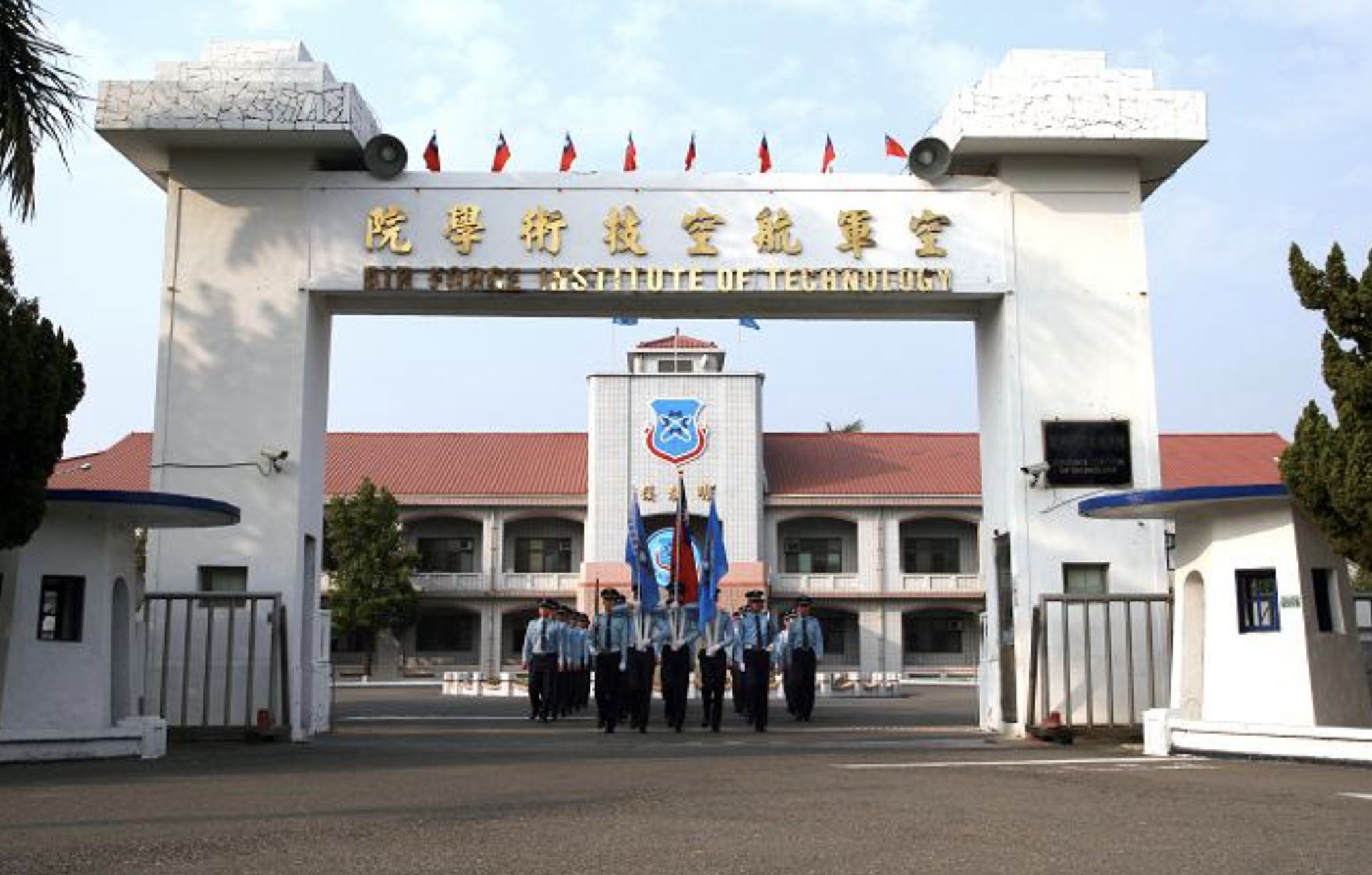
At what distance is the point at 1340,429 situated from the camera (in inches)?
407

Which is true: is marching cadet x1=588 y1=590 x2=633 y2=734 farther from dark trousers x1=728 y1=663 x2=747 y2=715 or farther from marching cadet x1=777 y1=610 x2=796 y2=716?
marching cadet x1=777 y1=610 x2=796 y2=716

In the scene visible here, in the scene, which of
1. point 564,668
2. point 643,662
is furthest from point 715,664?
point 564,668

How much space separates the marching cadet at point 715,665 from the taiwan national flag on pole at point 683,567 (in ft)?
1.50

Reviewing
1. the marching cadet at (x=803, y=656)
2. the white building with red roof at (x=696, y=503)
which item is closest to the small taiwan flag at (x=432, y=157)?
the marching cadet at (x=803, y=656)

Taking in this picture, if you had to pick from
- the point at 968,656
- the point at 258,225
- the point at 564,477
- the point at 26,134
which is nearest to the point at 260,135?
the point at 258,225

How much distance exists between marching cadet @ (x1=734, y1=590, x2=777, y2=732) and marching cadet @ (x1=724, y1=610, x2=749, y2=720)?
0.05 metres

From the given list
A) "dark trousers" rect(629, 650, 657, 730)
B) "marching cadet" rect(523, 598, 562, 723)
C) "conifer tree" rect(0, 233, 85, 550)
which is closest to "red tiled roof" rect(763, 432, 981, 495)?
"marching cadet" rect(523, 598, 562, 723)

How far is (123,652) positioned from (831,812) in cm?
745

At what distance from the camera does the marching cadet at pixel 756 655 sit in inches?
613

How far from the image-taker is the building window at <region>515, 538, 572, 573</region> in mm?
41719

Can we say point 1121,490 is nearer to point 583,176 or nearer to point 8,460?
point 583,176

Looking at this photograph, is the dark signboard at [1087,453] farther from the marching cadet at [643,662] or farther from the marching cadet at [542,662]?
the marching cadet at [542,662]

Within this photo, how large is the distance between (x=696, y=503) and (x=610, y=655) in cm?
2252

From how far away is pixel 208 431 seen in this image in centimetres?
1436
